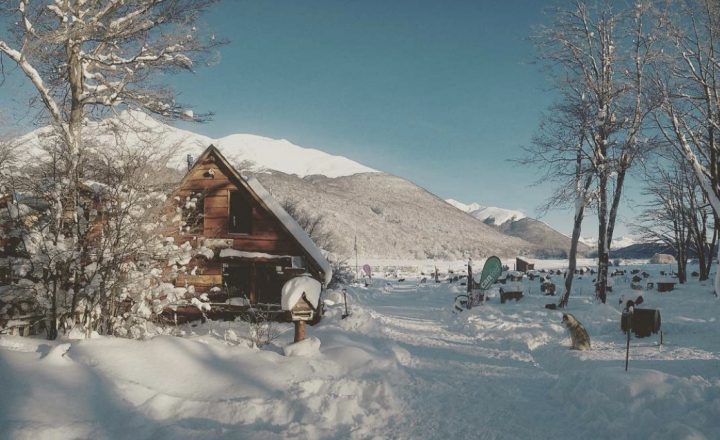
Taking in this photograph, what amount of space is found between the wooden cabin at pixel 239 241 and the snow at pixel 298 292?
516cm

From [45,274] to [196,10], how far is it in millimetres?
6377

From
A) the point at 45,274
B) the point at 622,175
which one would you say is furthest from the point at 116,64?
the point at 622,175

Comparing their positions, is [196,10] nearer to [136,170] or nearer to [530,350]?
[136,170]

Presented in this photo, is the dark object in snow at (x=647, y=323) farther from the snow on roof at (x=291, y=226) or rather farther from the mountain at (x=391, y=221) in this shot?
the mountain at (x=391, y=221)

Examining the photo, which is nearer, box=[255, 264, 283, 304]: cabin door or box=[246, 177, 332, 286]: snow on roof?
box=[246, 177, 332, 286]: snow on roof

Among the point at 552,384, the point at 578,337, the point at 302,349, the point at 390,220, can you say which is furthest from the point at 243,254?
the point at 390,220

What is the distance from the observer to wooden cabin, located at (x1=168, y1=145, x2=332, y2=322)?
43.0 feet

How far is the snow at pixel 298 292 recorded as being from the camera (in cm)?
743

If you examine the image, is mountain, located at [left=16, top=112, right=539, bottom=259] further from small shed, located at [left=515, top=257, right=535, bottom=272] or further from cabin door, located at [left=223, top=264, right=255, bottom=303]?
cabin door, located at [left=223, top=264, right=255, bottom=303]

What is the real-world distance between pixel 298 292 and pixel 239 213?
7.30m

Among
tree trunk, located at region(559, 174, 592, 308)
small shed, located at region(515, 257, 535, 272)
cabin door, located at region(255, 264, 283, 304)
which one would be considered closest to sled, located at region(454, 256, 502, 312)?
tree trunk, located at region(559, 174, 592, 308)

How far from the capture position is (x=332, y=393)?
230 inches

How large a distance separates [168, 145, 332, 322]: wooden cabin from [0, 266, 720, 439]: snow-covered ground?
4640mm

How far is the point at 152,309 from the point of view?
8203 millimetres
